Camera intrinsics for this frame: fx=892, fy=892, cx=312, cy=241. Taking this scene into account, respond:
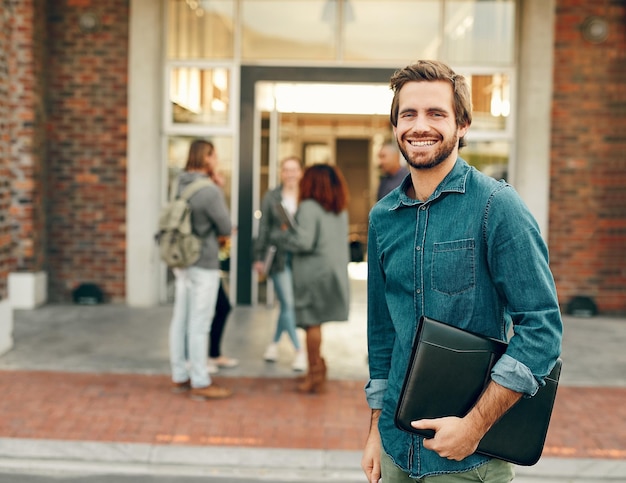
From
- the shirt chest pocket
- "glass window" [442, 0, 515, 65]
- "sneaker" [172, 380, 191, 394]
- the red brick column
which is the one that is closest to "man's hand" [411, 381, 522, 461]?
the shirt chest pocket

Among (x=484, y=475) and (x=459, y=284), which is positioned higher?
(x=459, y=284)

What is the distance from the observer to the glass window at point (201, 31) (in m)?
11.1

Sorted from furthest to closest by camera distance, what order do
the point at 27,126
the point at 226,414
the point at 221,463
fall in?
the point at 27,126, the point at 226,414, the point at 221,463

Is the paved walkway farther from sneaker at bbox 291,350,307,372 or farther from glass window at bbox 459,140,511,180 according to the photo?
glass window at bbox 459,140,511,180

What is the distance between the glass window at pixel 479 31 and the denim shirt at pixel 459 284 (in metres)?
8.85

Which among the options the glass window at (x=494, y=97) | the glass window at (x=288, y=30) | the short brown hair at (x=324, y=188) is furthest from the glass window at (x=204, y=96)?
the short brown hair at (x=324, y=188)

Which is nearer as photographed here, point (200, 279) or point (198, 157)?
point (200, 279)

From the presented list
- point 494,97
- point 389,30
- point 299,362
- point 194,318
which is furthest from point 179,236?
point 494,97

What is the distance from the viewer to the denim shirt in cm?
216

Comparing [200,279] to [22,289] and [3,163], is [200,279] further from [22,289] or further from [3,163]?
[22,289]

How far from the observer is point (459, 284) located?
7.55ft

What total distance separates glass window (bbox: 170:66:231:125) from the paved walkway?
2963 millimetres

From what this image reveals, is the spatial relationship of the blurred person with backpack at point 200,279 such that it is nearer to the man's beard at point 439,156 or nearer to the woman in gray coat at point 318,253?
the woman in gray coat at point 318,253

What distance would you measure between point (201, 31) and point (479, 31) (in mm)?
3438
